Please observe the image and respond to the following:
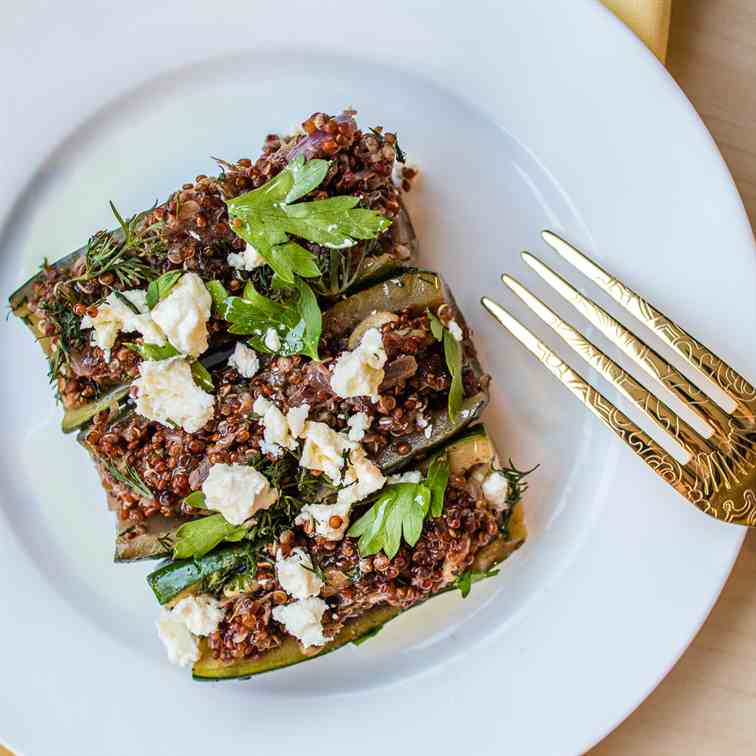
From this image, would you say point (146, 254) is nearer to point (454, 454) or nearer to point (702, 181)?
point (454, 454)

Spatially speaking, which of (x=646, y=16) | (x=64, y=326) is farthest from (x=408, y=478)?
(x=646, y=16)

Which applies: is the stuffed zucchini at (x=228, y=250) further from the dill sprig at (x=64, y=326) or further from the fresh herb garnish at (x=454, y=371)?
the fresh herb garnish at (x=454, y=371)

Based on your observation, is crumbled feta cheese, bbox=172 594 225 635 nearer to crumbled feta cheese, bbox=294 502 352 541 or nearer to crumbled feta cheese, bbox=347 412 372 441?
crumbled feta cheese, bbox=294 502 352 541

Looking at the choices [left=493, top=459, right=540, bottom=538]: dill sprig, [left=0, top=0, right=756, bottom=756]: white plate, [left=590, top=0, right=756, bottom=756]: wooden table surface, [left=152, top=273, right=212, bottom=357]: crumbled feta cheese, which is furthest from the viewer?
[left=590, top=0, right=756, bottom=756]: wooden table surface

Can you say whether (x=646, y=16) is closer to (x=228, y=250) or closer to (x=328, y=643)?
(x=228, y=250)

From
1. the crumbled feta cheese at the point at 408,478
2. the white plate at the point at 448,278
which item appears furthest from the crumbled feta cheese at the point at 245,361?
the white plate at the point at 448,278

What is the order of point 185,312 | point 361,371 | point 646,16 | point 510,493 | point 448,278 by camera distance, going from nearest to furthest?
point 361,371 → point 185,312 → point 510,493 → point 646,16 → point 448,278

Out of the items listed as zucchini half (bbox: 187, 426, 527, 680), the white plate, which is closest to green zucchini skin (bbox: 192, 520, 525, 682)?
zucchini half (bbox: 187, 426, 527, 680)
